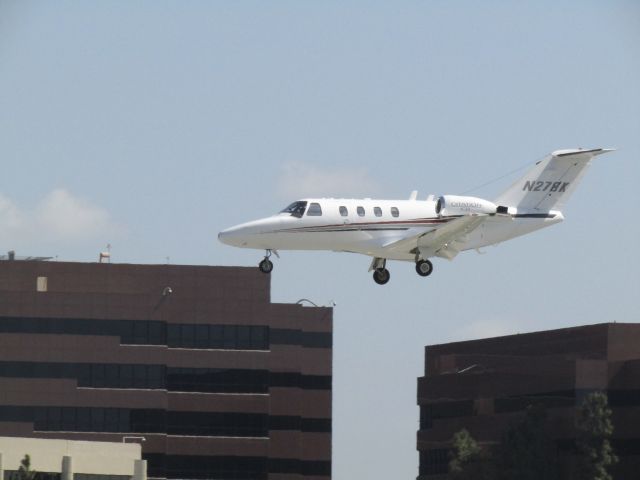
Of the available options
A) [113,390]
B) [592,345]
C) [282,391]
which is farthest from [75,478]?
[592,345]

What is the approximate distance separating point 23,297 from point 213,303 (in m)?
12.5

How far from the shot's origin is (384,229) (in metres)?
72.8

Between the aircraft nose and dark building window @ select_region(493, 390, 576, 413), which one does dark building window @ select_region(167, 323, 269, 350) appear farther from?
the aircraft nose

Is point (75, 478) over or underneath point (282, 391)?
underneath

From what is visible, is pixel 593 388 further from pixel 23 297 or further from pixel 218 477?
pixel 23 297

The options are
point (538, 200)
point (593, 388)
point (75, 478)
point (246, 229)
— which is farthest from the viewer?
point (593, 388)

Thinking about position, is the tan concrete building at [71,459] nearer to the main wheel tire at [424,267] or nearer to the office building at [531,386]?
the office building at [531,386]

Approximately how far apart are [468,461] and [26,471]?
1279 inches

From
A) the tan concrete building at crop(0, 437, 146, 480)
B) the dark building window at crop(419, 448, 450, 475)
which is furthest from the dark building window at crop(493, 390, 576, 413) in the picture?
the tan concrete building at crop(0, 437, 146, 480)

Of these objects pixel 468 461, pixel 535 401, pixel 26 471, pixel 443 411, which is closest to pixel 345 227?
pixel 26 471

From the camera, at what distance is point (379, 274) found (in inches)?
2945

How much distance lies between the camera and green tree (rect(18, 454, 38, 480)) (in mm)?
88062

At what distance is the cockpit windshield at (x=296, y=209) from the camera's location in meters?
71.9

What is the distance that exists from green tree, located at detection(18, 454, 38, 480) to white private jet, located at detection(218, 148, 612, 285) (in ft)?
74.7
